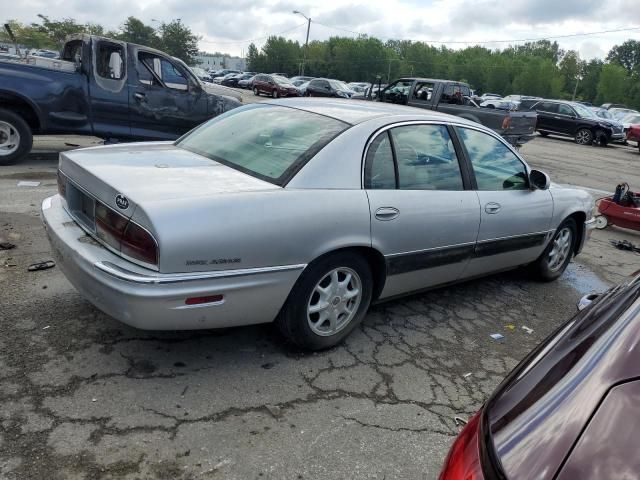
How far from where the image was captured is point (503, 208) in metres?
4.22

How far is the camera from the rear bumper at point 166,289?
2590 mm

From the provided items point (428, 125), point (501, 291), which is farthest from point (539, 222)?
point (428, 125)

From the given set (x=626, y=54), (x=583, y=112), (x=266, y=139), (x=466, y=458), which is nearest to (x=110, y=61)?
(x=266, y=139)

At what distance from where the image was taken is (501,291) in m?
4.87

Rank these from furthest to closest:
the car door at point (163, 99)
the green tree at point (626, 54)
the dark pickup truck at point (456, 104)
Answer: the green tree at point (626, 54), the dark pickup truck at point (456, 104), the car door at point (163, 99)

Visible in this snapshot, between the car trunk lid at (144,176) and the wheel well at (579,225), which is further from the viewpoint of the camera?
the wheel well at (579,225)

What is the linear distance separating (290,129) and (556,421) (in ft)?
9.04

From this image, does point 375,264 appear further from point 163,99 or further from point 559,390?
point 163,99

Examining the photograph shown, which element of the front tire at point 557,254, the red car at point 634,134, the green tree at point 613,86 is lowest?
the front tire at point 557,254

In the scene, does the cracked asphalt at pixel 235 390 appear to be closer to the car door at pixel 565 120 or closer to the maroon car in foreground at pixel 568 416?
the maroon car in foreground at pixel 568 416

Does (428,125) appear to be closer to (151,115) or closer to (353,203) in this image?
(353,203)

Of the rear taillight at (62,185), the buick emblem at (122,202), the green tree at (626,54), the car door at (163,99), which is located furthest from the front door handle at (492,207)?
the green tree at (626,54)

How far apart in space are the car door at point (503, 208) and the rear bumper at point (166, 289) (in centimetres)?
183

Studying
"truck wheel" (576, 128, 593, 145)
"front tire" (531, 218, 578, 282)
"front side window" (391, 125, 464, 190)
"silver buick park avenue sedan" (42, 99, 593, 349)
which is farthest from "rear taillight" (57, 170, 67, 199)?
"truck wheel" (576, 128, 593, 145)
